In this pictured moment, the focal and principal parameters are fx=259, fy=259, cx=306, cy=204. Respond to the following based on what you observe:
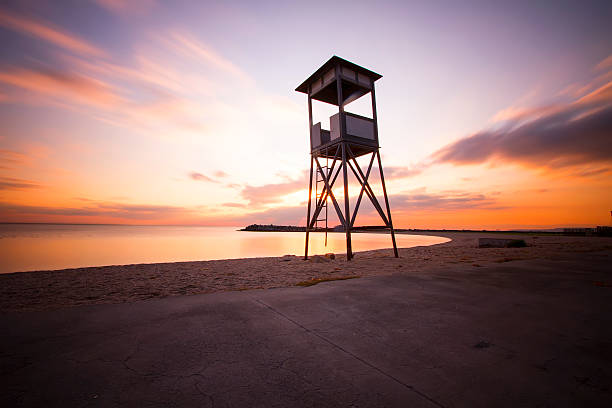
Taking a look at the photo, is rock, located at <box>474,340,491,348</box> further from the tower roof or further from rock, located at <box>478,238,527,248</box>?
rock, located at <box>478,238,527,248</box>

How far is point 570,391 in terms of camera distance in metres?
1.97

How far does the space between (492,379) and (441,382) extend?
0.44 meters

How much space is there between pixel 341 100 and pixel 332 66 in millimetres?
1936

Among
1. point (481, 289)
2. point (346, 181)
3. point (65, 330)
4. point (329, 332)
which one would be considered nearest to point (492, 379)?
point (329, 332)

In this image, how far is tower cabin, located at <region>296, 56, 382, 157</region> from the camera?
462 inches

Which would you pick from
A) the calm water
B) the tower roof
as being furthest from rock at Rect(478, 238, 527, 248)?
the tower roof

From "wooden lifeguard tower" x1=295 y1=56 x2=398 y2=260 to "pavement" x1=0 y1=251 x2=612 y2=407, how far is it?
765cm

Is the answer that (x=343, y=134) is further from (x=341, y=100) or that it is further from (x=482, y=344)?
(x=482, y=344)

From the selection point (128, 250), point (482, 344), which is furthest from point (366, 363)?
point (128, 250)

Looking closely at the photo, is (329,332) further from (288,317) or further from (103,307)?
(103,307)

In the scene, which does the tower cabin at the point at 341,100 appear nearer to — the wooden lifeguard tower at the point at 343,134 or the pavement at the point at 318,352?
the wooden lifeguard tower at the point at 343,134

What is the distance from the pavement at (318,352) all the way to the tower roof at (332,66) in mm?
10780

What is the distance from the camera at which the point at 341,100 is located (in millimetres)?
11508

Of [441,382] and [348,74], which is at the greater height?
[348,74]
